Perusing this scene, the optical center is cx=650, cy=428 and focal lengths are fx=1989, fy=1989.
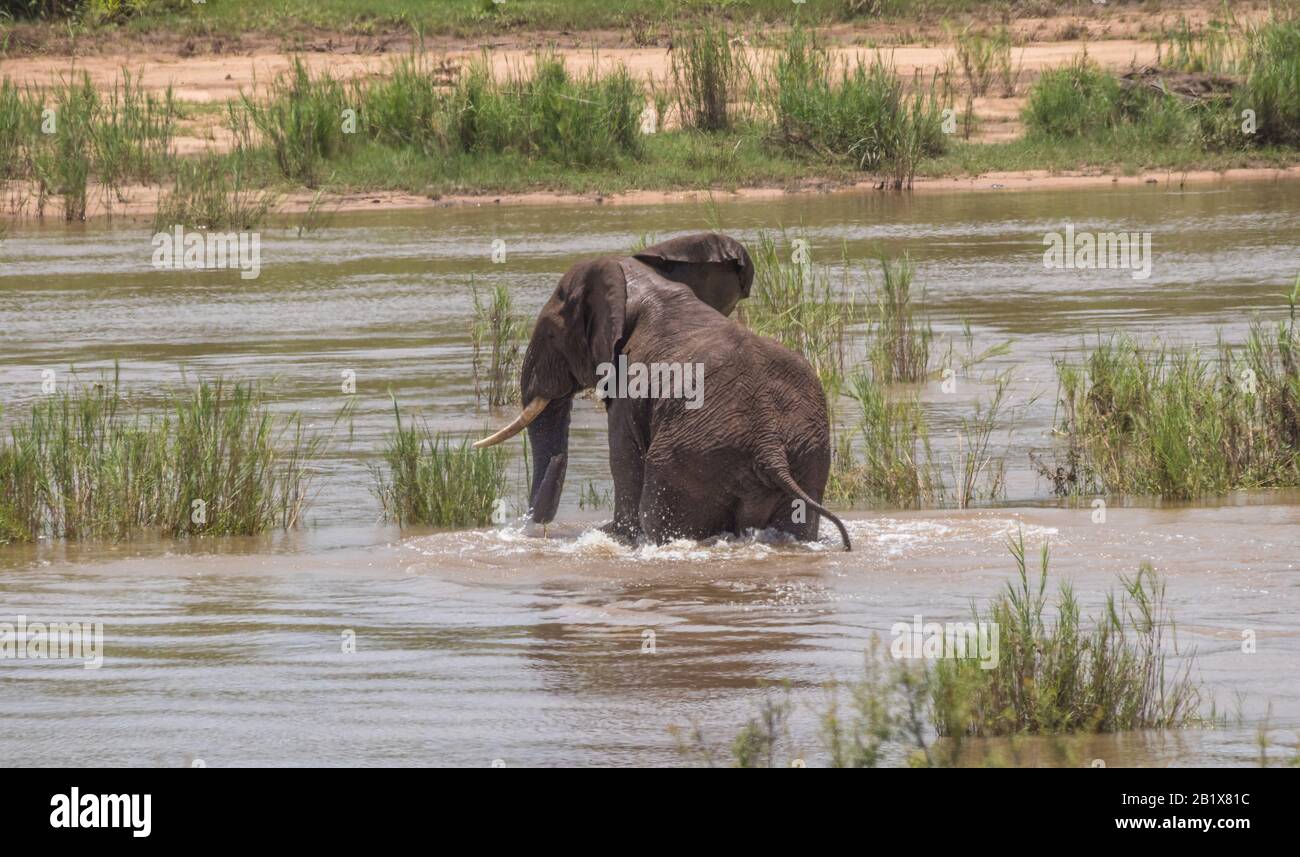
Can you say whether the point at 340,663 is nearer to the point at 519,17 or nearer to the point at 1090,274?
the point at 1090,274

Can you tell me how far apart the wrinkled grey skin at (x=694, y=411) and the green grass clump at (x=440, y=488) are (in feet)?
3.17

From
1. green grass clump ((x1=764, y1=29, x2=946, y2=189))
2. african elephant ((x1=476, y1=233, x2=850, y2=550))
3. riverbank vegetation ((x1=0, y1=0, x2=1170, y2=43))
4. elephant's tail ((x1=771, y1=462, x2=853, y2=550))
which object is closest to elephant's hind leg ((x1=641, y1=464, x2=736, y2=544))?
african elephant ((x1=476, y1=233, x2=850, y2=550))

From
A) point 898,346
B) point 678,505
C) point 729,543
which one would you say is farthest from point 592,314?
point 898,346

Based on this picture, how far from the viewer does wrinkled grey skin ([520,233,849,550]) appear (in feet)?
28.1

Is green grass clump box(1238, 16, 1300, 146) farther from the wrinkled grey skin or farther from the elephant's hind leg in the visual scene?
the elephant's hind leg

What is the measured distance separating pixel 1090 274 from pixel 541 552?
9.52 meters

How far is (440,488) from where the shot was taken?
9.72 metres

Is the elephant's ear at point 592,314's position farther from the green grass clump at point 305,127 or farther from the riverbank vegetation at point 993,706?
the green grass clump at point 305,127

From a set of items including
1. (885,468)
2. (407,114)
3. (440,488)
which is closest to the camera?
(440,488)

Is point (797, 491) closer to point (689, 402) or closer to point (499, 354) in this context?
point (689, 402)

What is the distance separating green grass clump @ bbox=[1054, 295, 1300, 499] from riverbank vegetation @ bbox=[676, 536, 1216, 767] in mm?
3617

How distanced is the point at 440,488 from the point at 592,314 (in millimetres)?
1354
